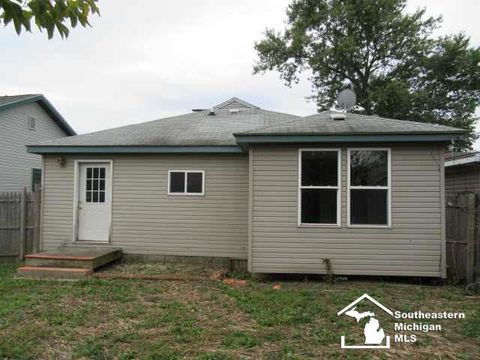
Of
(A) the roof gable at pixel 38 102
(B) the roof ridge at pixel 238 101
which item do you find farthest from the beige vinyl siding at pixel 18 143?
(B) the roof ridge at pixel 238 101

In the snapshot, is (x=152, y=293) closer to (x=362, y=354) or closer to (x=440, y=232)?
(x=362, y=354)

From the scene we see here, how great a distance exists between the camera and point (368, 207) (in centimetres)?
698

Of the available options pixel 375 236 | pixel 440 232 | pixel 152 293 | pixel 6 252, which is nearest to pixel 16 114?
pixel 6 252

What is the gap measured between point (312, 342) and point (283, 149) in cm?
381

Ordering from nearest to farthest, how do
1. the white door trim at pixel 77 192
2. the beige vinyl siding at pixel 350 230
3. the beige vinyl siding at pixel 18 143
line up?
1. the beige vinyl siding at pixel 350 230
2. the white door trim at pixel 77 192
3. the beige vinyl siding at pixel 18 143

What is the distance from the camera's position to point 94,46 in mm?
10680

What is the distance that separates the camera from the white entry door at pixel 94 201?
880 centimetres

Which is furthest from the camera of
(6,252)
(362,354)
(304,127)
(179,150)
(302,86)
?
(302,86)

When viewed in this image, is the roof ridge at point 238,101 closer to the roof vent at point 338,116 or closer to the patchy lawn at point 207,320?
the roof vent at point 338,116

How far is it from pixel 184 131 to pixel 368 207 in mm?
4797

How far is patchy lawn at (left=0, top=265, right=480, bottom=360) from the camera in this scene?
397 centimetres

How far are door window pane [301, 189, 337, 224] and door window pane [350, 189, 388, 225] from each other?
34cm

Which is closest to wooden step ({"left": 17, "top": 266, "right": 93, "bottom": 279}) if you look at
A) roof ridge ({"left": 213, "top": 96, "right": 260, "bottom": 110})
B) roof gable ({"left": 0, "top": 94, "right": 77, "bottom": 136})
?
roof ridge ({"left": 213, "top": 96, "right": 260, "bottom": 110})

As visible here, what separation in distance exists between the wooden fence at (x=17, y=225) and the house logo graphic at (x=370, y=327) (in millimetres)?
7441
